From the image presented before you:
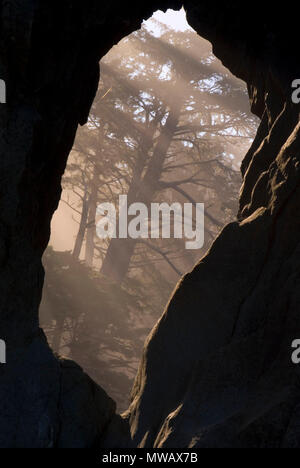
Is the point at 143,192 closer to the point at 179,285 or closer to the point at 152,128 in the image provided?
the point at 152,128

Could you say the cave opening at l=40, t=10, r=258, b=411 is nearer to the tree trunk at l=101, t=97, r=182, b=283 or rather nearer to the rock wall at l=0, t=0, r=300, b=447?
the tree trunk at l=101, t=97, r=182, b=283

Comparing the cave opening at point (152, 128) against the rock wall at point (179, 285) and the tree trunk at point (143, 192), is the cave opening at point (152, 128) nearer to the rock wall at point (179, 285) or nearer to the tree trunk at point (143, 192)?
the tree trunk at point (143, 192)

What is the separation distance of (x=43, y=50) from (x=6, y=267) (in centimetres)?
203

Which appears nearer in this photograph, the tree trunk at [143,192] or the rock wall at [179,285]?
the rock wall at [179,285]

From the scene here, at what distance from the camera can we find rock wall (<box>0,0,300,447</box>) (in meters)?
4.20

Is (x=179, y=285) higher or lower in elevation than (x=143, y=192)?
lower

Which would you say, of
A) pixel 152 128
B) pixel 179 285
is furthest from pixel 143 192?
pixel 179 285

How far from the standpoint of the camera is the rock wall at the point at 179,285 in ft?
13.8

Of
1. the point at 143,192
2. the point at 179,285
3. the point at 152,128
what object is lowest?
the point at 179,285

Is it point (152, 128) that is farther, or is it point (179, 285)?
point (152, 128)

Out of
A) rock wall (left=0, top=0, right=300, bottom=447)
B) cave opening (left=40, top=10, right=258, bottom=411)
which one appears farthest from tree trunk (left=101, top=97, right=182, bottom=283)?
rock wall (left=0, top=0, right=300, bottom=447)

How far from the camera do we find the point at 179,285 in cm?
614

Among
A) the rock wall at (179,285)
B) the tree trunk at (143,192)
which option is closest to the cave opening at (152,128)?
the tree trunk at (143,192)

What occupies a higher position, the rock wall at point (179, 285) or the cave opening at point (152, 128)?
the cave opening at point (152, 128)
